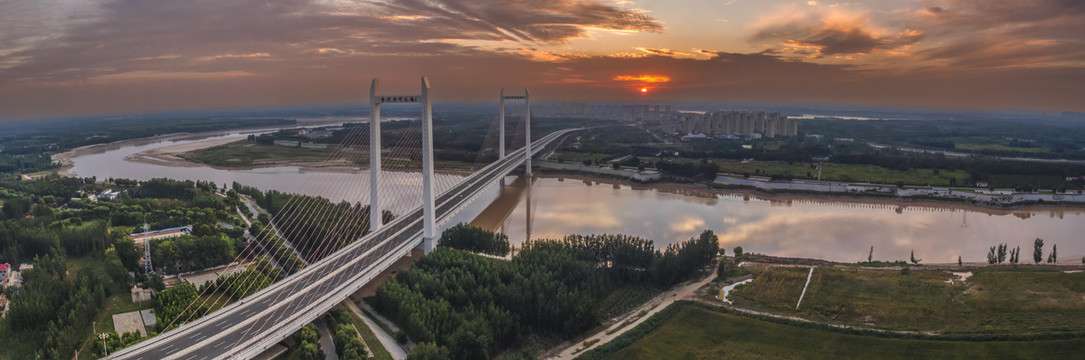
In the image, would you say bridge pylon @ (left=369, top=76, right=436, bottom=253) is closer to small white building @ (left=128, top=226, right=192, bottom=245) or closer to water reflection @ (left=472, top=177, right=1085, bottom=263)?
water reflection @ (left=472, top=177, right=1085, bottom=263)

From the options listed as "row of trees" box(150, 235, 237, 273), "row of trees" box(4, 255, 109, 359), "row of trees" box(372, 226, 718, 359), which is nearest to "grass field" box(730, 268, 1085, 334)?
"row of trees" box(372, 226, 718, 359)

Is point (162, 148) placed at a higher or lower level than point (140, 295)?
higher

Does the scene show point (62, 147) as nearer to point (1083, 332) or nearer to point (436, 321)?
point (436, 321)

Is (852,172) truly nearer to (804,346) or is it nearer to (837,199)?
(837,199)

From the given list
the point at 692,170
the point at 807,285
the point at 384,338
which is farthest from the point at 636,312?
the point at 692,170

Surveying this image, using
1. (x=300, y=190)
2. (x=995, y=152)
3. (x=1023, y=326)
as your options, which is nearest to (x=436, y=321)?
(x=1023, y=326)
